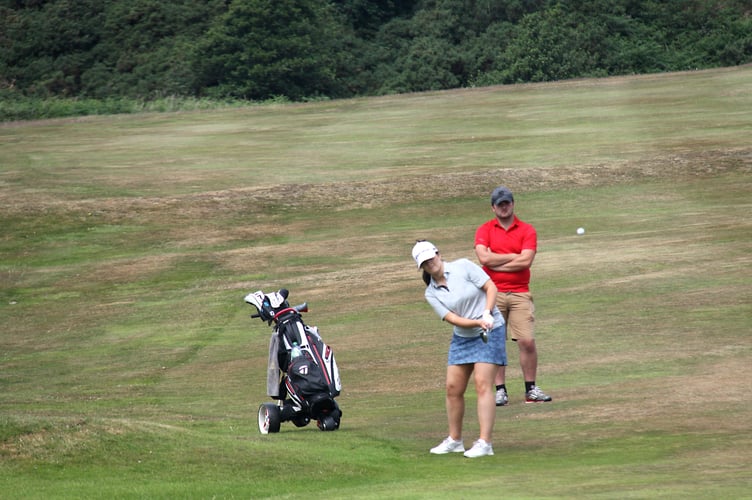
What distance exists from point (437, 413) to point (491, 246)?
72.3 inches

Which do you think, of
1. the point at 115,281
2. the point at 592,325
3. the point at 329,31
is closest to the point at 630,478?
the point at 592,325

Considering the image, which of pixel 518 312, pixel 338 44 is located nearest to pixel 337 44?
A: pixel 338 44

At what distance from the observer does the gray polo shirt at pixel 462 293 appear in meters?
10.9

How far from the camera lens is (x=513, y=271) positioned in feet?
44.0

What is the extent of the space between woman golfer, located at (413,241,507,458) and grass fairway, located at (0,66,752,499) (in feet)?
1.32

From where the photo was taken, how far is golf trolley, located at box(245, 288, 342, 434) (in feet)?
42.1

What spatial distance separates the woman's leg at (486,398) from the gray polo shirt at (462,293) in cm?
36

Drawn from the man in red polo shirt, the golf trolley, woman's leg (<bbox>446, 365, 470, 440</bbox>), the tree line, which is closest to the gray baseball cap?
the man in red polo shirt

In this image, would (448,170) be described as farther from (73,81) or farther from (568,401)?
(73,81)

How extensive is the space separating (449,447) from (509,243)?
115 inches

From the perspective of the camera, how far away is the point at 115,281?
2727 centimetres

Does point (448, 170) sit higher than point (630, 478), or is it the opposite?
point (630, 478)

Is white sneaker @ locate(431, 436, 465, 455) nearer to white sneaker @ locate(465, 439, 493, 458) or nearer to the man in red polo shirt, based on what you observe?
white sneaker @ locate(465, 439, 493, 458)

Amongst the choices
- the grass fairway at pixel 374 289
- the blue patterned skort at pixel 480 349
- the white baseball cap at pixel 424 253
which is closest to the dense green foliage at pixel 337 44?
the grass fairway at pixel 374 289
